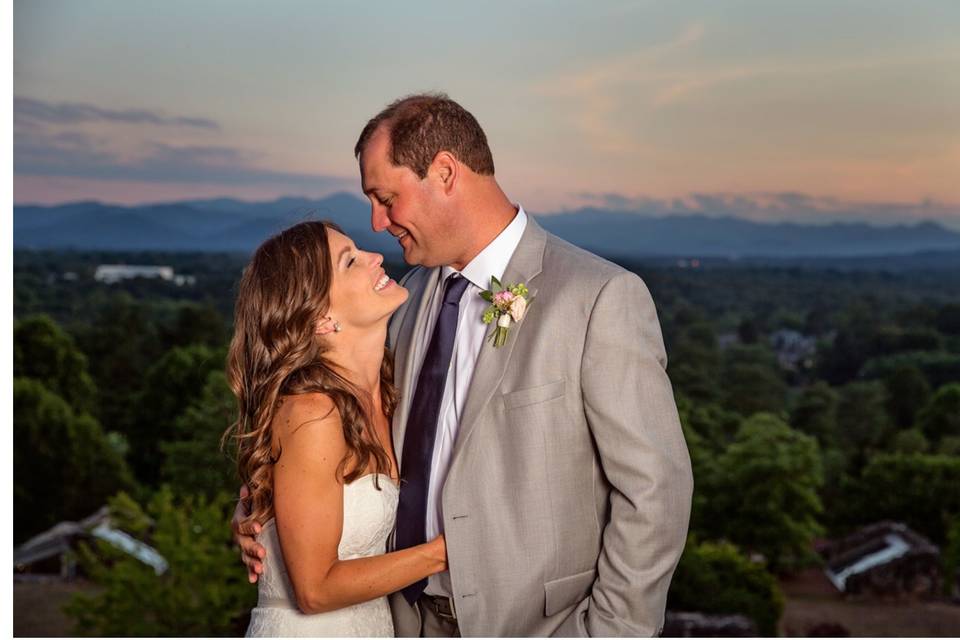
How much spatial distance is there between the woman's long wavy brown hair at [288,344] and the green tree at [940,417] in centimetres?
1878

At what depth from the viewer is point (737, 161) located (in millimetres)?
19531

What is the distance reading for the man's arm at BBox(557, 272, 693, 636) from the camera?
272cm

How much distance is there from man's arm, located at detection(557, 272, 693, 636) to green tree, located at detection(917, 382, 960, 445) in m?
18.5

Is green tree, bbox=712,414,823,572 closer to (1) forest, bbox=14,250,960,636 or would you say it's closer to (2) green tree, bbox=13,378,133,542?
(1) forest, bbox=14,250,960,636

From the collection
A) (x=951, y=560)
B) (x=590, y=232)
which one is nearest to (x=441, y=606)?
(x=951, y=560)

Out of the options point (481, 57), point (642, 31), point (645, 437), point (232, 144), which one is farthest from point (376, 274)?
point (232, 144)

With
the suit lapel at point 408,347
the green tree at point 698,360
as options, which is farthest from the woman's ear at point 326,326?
the green tree at point 698,360

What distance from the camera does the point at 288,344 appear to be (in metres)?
2.94

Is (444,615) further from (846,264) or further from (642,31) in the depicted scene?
(846,264)

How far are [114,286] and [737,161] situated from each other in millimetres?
12148

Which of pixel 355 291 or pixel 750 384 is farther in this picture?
pixel 750 384

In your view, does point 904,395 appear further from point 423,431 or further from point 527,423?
point 527,423

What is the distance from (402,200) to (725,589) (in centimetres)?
1327

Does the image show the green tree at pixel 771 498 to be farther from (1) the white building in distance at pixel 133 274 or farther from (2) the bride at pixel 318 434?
(2) the bride at pixel 318 434
